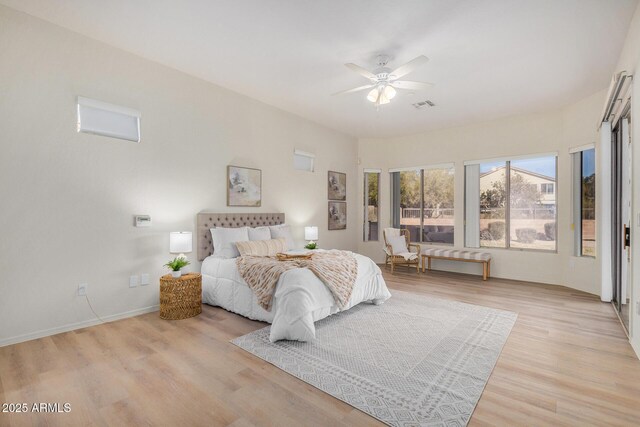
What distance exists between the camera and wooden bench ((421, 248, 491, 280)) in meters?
5.88

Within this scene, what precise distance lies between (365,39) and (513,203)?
4.61 metres

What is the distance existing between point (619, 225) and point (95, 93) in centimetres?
635

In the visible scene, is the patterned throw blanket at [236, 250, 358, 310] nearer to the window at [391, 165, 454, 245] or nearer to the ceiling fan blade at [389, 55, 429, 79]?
the ceiling fan blade at [389, 55, 429, 79]

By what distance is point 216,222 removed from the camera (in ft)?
15.1

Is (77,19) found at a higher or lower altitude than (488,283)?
higher

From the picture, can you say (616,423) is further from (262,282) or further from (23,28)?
(23,28)

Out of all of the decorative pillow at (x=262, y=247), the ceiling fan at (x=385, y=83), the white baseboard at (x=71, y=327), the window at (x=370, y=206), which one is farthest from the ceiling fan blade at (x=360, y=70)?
the window at (x=370, y=206)

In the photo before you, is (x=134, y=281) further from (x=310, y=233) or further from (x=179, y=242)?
(x=310, y=233)

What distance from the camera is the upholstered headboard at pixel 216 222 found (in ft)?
14.5

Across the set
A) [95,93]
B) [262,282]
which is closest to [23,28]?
[95,93]

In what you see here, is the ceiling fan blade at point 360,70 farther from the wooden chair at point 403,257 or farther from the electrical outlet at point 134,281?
the wooden chair at point 403,257

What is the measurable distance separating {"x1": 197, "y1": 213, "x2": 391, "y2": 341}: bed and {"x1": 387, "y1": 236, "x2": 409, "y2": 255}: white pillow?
8.34 ft

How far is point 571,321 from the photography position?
3.62 meters

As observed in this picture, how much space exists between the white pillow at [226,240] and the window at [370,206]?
12.3 ft
